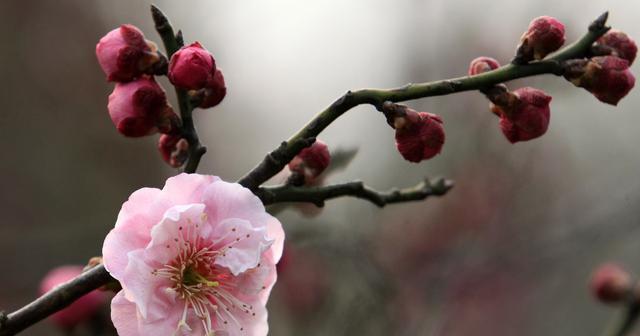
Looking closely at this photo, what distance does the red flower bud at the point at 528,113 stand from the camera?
54.7 inches

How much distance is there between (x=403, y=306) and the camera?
3367mm

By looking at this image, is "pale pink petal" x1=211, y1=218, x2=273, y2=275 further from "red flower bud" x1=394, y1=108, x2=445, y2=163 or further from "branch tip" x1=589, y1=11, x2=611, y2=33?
"branch tip" x1=589, y1=11, x2=611, y2=33

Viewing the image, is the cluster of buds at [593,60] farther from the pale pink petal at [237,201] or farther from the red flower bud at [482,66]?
the pale pink petal at [237,201]

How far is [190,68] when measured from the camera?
1328mm

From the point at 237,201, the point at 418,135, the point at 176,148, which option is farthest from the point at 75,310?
the point at 418,135

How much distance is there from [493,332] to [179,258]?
15.0 ft

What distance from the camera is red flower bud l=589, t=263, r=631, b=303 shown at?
3051 mm

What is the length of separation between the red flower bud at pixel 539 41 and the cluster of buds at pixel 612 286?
1.88 m

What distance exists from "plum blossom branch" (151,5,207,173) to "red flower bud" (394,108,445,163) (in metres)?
0.36

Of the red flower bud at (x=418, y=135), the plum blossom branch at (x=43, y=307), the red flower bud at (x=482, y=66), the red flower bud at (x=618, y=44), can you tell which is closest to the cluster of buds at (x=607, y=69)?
the red flower bud at (x=618, y=44)

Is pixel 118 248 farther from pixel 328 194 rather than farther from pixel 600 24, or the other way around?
pixel 600 24

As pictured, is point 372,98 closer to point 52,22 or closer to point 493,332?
point 493,332

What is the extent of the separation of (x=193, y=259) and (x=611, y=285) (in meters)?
2.23

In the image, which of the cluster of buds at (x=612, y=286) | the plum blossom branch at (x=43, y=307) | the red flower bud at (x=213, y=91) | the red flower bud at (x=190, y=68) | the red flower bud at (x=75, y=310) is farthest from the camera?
the cluster of buds at (x=612, y=286)
